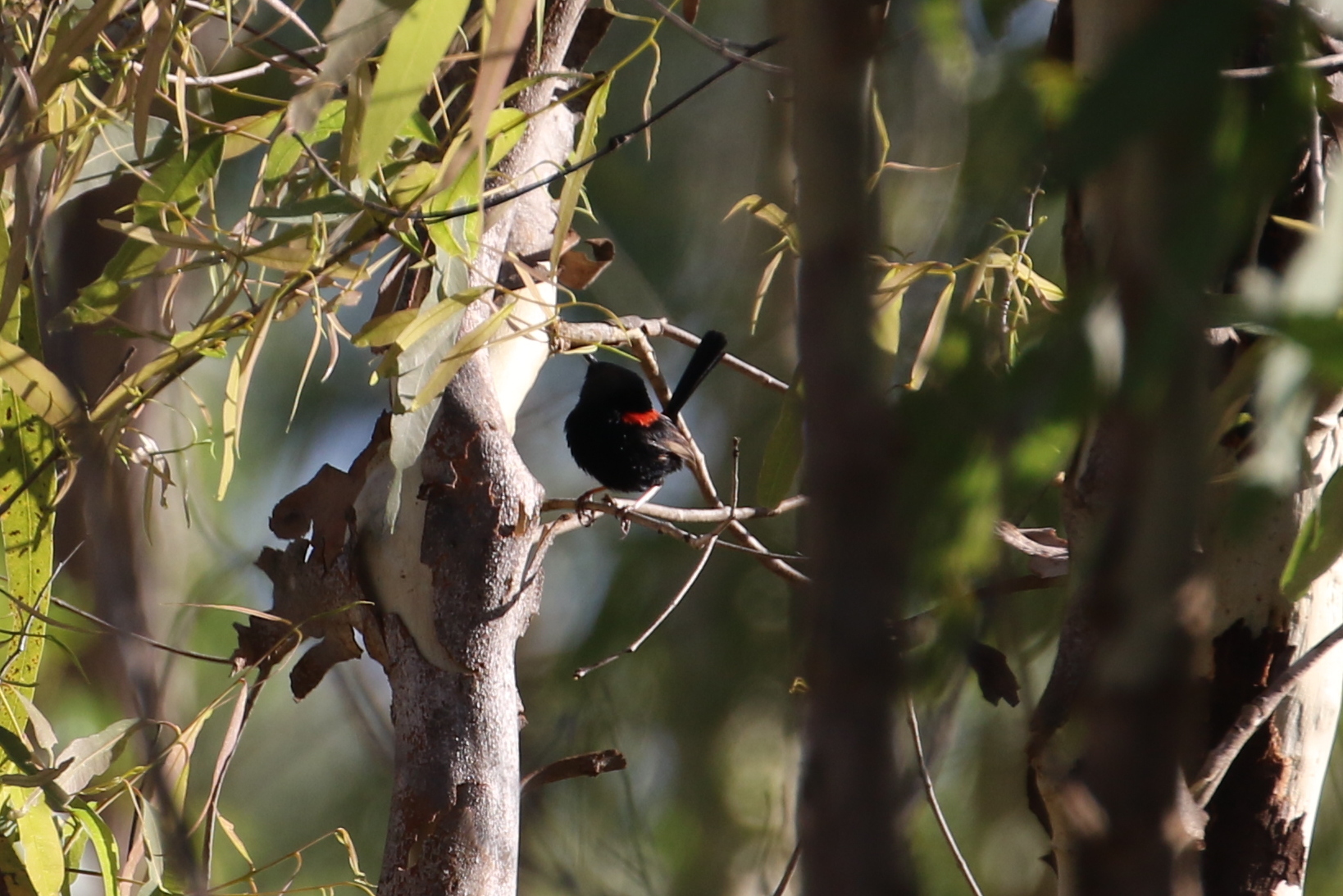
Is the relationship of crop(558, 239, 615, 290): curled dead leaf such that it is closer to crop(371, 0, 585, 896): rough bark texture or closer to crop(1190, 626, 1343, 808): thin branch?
crop(371, 0, 585, 896): rough bark texture

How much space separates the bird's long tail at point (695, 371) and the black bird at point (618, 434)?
9cm

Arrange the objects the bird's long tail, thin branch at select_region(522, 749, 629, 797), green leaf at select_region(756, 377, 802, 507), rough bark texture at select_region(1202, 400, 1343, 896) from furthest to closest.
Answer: the bird's long tail
green leaf at select_region(756, 377, 802, 507)
thin branch at select_region(522, 749, 629, 797)
rough bark texture at select_region(1202, 400, 1343, 896)

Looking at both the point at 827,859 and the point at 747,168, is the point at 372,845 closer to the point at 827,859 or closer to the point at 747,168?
the point at 747,168

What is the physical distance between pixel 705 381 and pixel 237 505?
4.18 ft

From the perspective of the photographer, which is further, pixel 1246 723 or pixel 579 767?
pixel 579 767

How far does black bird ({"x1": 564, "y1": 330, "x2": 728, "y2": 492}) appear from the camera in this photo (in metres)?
2.36

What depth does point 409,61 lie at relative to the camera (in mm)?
661

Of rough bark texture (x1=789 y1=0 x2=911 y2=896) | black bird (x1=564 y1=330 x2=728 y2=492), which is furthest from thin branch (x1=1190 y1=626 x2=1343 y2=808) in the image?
black bird (x1=564 y1=330 x2=728 y2=492)

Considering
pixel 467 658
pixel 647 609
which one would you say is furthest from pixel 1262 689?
pixel 647 609

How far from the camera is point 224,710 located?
327 centimetres

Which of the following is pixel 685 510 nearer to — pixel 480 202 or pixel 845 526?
pixel 480 202

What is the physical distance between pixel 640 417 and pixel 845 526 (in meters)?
2.12

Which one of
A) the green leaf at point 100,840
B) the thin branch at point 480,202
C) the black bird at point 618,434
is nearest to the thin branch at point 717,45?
the thin branch at point 480,202

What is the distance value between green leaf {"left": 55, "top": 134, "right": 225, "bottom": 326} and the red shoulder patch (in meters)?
1.31
